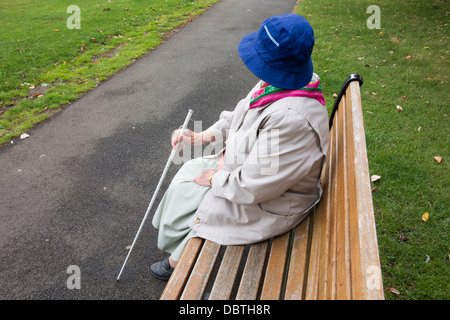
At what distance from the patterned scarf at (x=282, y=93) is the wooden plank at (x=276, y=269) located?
81cm

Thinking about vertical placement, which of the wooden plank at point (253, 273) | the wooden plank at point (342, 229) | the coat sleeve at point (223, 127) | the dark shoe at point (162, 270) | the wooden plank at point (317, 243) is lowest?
the dark shoe at point (162, 270)

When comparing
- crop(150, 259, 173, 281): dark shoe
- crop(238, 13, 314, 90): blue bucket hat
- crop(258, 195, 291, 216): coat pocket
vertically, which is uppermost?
crop(238, 13, 314, 90): blue bucket hat

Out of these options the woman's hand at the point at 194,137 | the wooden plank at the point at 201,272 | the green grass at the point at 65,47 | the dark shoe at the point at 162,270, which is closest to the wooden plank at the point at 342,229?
the wooden plank at the point at 201,272

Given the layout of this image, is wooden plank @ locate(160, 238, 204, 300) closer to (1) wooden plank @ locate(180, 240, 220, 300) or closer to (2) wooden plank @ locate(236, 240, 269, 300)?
(1) wooden plank @ locate(180, 240, 220, 300)

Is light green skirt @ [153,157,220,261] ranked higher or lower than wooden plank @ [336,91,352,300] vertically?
lower

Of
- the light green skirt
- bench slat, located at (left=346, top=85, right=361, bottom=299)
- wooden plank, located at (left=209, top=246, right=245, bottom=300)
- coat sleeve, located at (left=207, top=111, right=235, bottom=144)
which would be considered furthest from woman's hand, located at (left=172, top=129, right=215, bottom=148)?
bench slat, located at (left=346, top=85, right=361, bottom=299)

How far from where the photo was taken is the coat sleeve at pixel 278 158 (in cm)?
163

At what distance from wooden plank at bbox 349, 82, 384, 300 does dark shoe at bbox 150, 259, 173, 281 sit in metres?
1.63

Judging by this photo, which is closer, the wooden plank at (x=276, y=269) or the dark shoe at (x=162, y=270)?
the wooden plank at (x=276, y=269)

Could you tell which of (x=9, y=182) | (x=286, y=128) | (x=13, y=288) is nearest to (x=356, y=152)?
(x=286, y=128)

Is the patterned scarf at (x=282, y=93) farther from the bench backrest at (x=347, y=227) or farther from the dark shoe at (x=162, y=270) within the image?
the dark shoe at (x=162, y=270)

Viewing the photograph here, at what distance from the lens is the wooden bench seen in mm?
1236
